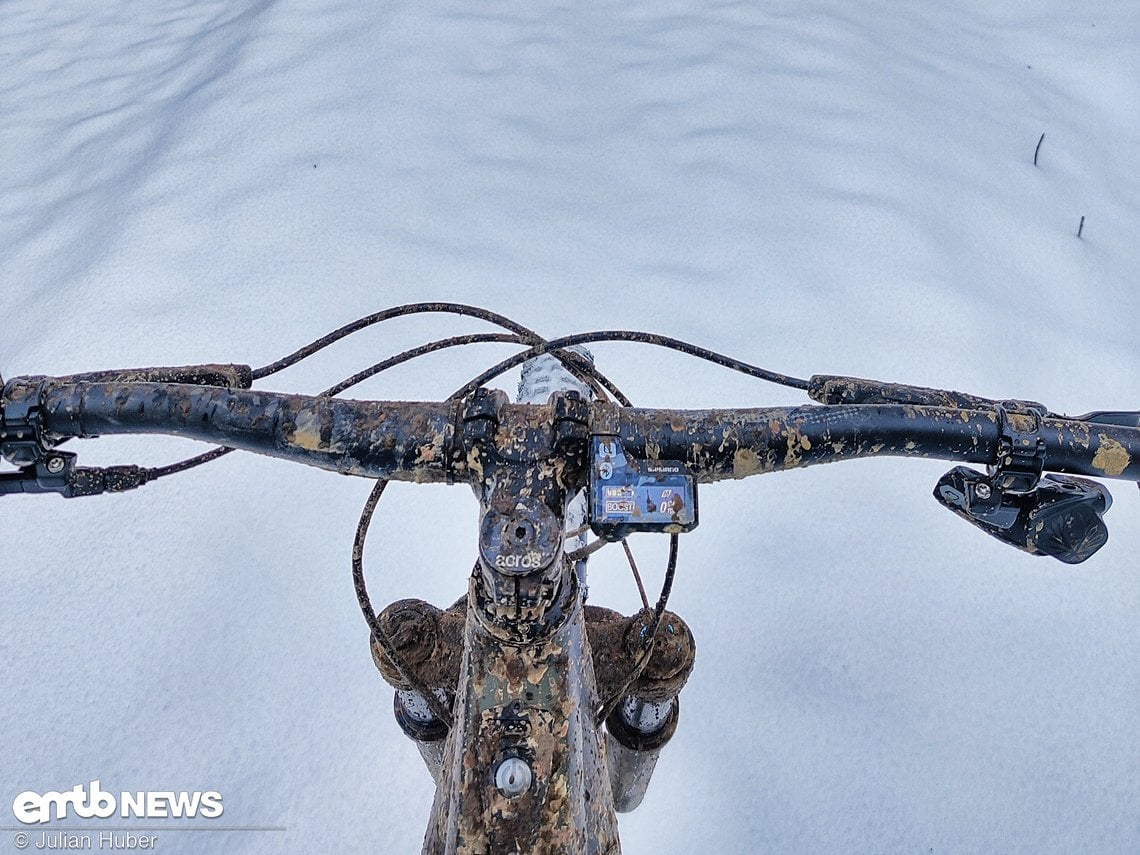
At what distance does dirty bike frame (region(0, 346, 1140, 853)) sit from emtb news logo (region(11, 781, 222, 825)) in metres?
1.36

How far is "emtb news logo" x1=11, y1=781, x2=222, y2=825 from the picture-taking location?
2090 mm

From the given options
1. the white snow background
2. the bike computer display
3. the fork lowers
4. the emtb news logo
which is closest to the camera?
the bike computer display

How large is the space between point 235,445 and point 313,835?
1.49 meters

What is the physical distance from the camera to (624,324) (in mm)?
3168

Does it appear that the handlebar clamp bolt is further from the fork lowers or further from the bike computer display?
the fork lowers

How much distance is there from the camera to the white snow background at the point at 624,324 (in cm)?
219

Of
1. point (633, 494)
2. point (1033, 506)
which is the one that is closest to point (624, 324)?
point (1033, 506)

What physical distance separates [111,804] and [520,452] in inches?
72.9

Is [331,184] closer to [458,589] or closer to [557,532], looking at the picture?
[458,589]

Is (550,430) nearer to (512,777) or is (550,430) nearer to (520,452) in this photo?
(520,452)

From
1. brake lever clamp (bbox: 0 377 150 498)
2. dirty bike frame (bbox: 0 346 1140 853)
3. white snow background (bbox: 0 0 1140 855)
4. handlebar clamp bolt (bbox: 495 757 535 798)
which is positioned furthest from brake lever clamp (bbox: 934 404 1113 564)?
white snow background (bbox: 0 0 1140 855)

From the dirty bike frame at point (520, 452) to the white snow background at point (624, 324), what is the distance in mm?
1239

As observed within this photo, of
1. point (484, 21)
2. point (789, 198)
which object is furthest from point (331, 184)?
point (789, 198)

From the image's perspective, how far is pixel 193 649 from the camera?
2.37m
